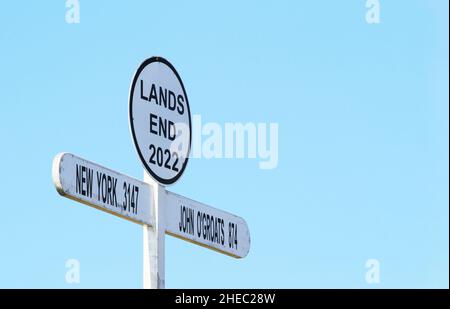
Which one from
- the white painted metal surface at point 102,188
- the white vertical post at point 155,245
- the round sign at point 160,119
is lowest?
the white vertical post at point 155,245

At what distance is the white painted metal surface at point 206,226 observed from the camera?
1105 cm

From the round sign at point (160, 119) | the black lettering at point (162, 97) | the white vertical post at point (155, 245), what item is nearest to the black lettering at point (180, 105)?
the round sign at point (160, 119)

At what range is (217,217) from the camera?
1139 centimetres

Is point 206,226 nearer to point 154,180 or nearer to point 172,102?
point 154,180

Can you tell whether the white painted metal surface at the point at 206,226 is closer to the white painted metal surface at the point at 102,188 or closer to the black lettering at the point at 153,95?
the white painted metal surface at the point at 102,188

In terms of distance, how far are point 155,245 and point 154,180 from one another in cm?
35

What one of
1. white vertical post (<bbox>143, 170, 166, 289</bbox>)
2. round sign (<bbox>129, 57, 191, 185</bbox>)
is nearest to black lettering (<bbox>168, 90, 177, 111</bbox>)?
round sign (<bbox>129, 57, 191, 185</bbox>)

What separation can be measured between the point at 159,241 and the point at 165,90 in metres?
0.82

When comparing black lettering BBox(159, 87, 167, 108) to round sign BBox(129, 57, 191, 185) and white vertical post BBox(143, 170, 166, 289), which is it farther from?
white vertical post BBox(143, 170, 166, 289)

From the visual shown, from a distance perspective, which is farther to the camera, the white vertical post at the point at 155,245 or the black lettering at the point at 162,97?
the black lettering at the point at 162,97

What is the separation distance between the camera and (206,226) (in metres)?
11.3
